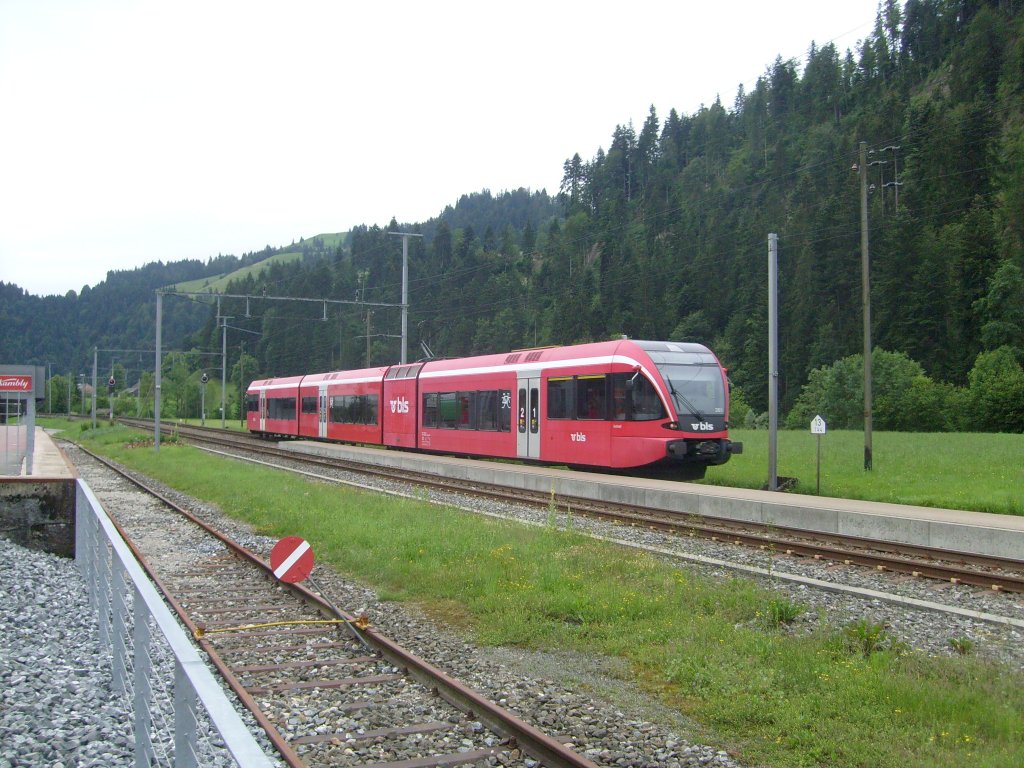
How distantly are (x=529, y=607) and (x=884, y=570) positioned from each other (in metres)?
4.88

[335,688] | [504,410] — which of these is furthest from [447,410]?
[335,688]

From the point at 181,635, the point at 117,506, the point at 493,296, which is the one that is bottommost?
the point at 117,506

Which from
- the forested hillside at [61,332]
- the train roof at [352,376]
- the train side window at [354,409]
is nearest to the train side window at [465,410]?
the train roof at [352,376]

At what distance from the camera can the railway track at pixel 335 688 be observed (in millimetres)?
5516

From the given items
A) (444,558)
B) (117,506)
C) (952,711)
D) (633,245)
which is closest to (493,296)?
(633,245)

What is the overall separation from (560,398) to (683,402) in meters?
3.56

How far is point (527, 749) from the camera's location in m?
5.52

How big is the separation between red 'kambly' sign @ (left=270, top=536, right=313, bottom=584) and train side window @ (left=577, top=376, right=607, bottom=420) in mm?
11524

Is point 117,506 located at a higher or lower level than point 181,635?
lower

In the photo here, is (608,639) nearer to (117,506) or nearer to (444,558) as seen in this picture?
(444,558)

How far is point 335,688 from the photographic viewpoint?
22.3ft

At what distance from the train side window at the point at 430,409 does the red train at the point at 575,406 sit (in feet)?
0.21

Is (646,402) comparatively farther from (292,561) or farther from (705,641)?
(705,641)

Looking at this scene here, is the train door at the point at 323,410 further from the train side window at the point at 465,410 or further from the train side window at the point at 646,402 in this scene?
the train side window at the point at 646,402
